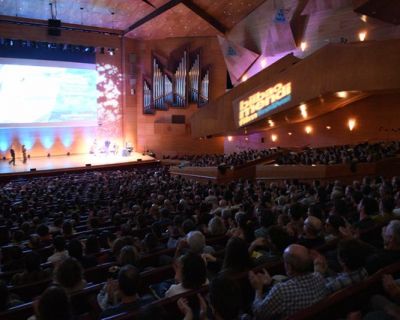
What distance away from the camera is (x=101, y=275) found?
342 centimetres

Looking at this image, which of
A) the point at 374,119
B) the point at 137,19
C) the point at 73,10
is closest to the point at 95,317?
the point at 374,119

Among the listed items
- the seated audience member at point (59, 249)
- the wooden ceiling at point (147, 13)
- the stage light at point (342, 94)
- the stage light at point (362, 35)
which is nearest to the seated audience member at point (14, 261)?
the seated audience member at point (59, 249)

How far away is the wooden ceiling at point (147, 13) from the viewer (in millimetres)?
16641

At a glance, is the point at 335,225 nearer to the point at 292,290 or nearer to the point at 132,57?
the point at 292,290

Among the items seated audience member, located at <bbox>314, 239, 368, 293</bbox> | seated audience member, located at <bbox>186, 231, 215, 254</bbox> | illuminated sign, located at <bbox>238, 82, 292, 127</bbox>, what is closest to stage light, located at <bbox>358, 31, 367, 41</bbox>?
illuminated sign, located at <bbox>238, 82, 292, 127</bbox>

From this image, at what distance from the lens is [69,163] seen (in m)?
17.0

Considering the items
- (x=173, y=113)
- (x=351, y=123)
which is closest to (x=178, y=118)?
(x=173, y=113)

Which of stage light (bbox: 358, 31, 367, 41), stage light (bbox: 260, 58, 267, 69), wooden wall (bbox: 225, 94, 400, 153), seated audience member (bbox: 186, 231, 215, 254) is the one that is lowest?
seated audience member (bbox: 186, 231, 215, 254)

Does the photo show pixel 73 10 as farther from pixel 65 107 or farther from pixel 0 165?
pixel 0 165

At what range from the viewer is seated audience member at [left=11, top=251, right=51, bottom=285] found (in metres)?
3.25

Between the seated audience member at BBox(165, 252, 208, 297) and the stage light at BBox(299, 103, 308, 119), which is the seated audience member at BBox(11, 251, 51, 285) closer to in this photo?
the seated audience member at BBox(165, 252, 208, 297)

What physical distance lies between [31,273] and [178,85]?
61.0 feet

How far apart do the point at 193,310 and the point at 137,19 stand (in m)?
18.9

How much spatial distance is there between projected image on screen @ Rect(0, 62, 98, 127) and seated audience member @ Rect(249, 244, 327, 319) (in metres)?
17.9
